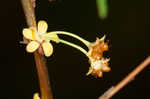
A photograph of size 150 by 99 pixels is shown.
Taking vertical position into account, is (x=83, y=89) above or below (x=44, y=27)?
below

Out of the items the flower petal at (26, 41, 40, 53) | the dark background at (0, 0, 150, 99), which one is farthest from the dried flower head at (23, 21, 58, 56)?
the dark background at (0, 0, 150, 99)

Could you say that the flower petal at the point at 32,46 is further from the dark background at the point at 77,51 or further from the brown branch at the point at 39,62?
the dark background at the point at 77,51

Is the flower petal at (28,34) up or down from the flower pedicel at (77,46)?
up

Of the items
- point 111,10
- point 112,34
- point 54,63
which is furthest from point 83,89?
point 111,10

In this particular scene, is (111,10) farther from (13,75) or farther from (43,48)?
(43,48)

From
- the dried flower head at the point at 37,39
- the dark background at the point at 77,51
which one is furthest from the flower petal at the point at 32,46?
the dark background at the point at 77,51

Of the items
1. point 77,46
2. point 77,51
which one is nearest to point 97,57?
point 77,46

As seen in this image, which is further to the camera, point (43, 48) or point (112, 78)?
point (112, 78)
